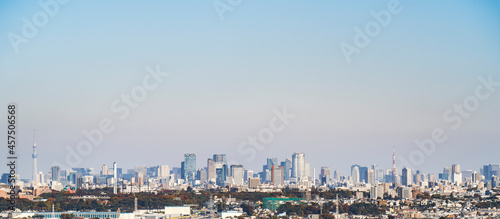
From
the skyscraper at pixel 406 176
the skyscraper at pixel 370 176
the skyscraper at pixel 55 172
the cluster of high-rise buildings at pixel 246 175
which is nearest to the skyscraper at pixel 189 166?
the cluster of high-rise buildings at pixel 246 175

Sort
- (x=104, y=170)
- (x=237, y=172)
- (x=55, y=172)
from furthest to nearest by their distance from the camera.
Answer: (x=104, y=170) < (x=237, y=172) < (x=55, y=172)

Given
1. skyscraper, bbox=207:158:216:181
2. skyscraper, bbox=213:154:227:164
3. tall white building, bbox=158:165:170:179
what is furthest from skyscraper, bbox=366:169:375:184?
tall white building, bbox=158:165:170:179

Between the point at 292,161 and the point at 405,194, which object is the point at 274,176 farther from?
the point at 405,194

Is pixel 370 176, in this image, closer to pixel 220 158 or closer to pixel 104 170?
pixel 220 158

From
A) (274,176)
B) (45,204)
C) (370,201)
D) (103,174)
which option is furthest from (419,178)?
(45,204)

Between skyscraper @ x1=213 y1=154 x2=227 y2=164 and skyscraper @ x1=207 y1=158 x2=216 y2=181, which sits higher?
skyscraper @ x1=213 y1=154 x2=227 y2=164

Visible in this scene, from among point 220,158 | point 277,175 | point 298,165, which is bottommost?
point 277,175

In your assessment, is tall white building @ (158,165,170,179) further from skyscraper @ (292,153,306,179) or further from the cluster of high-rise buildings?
skyscraper @ (292,153,306,179)

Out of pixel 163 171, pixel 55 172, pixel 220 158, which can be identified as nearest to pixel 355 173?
pixel 220 158
